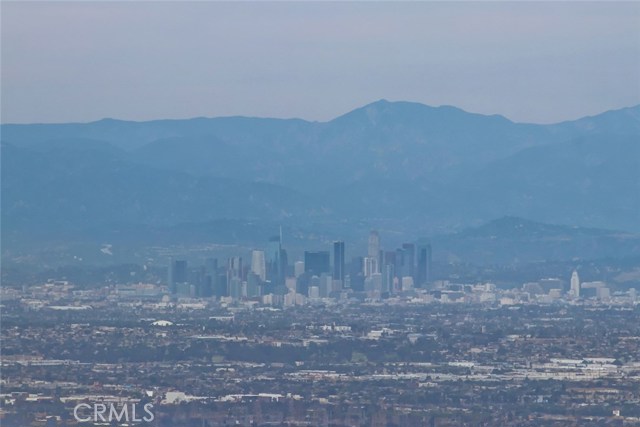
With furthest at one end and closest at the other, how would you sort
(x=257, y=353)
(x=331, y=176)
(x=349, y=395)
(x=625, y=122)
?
(x=625, y=122)
(x=331, y=176)
(x=257, y=353)
(x=349, y=395)

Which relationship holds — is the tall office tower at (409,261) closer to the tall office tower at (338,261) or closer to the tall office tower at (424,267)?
the tall office tower at (424,267)

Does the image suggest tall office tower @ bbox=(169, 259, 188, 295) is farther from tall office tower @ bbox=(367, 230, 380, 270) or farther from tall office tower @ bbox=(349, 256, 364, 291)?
tall office tower @ bbox=(367, 230, 380, 270)

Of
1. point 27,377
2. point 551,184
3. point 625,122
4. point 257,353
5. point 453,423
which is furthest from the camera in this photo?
point 625,122

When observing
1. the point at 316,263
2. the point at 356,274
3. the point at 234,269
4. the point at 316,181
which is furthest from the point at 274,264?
the point at 316,181

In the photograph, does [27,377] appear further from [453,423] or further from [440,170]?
[440,170]

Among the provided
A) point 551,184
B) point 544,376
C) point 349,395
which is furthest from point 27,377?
point 551,184

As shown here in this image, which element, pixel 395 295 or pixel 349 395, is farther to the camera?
pixel 395 295

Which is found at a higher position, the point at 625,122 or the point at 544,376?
the point at 625,122
